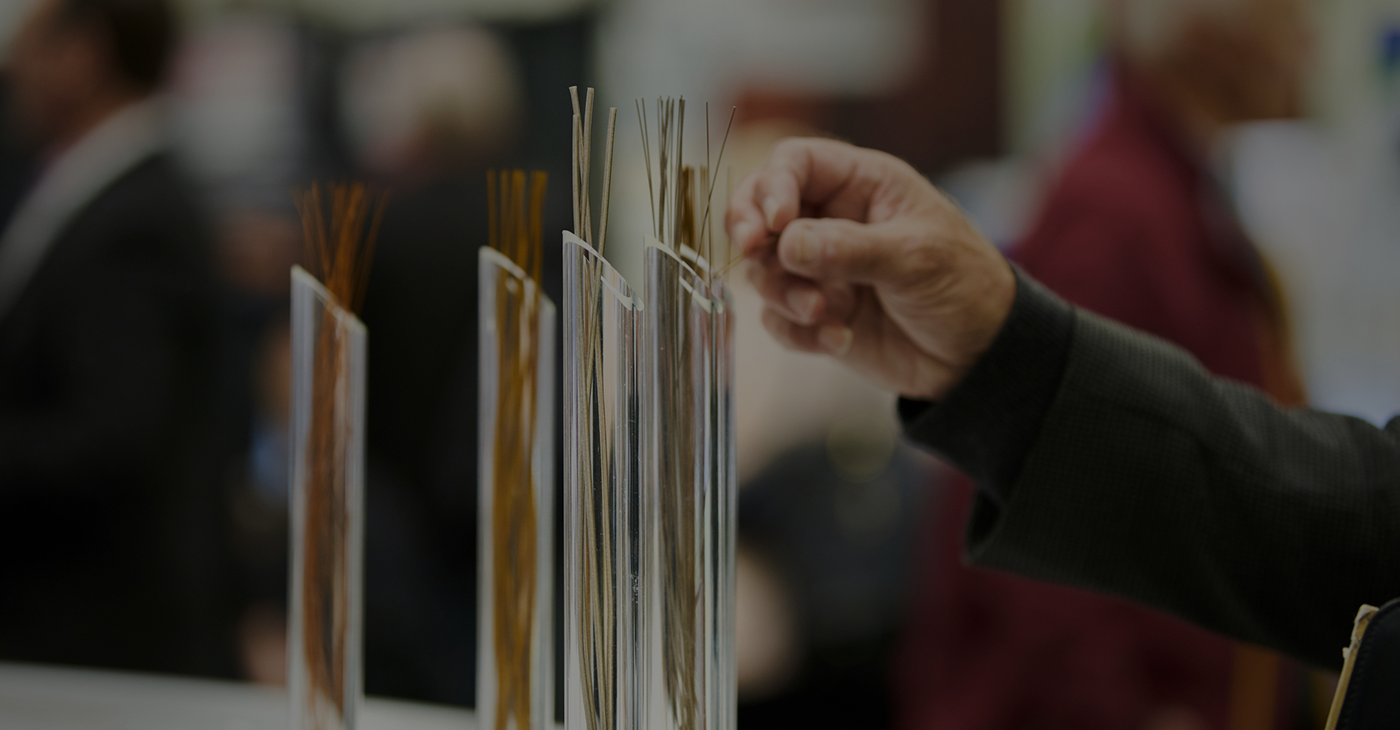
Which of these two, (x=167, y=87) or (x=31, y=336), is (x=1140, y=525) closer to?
(x=31, y=336)

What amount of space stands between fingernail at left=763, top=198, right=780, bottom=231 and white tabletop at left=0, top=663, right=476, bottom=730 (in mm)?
653

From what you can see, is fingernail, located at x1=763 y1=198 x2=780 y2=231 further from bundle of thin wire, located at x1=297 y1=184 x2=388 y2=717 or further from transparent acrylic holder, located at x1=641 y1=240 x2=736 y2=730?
bundle of thin wire, located at x1=297 y1=184 x2=388 y2=717

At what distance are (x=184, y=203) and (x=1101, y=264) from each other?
4.49ft

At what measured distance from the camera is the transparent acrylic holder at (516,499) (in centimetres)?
70

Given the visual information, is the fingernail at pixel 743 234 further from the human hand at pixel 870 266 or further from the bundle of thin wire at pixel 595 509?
the bundle of thin wire at pixel 595 509

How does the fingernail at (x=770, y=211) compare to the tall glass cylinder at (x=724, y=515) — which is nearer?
the tall glass cylinder at (x=724, y=515)

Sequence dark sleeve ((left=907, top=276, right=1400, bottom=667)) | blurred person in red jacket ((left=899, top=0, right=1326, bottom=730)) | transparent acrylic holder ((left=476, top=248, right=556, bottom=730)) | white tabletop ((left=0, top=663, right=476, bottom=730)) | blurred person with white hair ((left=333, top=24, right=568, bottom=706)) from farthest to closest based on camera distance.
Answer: blurred person with white hair ((left=333, top=24, right=568, bottom=706))
blurred person in red jacket ((left=899, top=0, right=1326, bottom=730))
white tabletop ((left=0, top=663, right=476, bottom=730))
dark sleeve ((left=907, top=276, right=1400, bottom=667))
transparent acrylic holder ((left=476, top=248, right=556, bottom=730))

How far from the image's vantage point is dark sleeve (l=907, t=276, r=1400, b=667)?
2.64ft

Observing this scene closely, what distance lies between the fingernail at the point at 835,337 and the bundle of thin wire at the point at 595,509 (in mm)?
271

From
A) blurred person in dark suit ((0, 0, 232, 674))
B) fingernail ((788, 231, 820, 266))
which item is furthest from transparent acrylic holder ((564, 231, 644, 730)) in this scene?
blurred person in dark suit ((0, 0, 232, 674))

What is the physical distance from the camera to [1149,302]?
1.24 meters

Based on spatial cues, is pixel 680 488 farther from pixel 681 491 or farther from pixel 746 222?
pixel 746 222

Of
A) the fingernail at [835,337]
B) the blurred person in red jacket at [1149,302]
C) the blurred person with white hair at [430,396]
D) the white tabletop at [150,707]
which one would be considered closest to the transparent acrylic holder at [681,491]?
the fingernail at [835,337]

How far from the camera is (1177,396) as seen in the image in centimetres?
82
